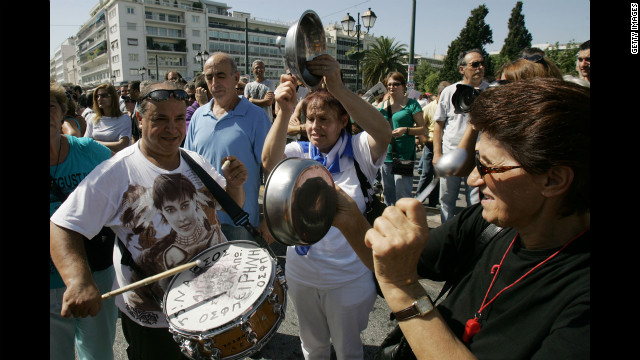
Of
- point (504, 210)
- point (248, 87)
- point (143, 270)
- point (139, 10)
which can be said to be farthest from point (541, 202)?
point (139, 10)

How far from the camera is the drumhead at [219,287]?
5.59 ft

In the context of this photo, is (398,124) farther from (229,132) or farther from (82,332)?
(82,332)

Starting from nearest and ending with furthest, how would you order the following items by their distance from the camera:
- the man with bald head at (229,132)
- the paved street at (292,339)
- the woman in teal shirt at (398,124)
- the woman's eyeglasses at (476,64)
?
the paved street at (292,339), the man with bald head at (229,132), the woman's eyeglasses at (476,64), the woman in teal shirt at (398,124)

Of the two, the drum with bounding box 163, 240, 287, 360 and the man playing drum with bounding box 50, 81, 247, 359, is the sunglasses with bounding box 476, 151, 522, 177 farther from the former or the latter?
the man playing drum with bounding box 50, 81, 247, 359

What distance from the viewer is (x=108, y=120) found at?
17.3 ft

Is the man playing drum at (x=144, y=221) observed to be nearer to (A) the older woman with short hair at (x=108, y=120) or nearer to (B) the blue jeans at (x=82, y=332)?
(B) the blue jeans at (x=82, y=332)

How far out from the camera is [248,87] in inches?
255

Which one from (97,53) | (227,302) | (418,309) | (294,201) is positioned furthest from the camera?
(97,53)

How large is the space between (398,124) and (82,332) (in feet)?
15.8

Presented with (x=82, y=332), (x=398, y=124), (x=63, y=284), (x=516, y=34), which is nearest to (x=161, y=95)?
(x=63, y=284)

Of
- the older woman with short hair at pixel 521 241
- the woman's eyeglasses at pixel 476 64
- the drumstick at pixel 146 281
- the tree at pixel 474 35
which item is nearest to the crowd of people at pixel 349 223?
the older woman with short hair at pixel 521 241

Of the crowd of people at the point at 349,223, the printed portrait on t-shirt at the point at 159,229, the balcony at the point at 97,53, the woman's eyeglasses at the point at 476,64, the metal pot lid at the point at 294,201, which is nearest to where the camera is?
the crowd of people at the point at 349,223

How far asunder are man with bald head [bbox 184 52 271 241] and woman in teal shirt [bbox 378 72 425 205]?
271 centimetres

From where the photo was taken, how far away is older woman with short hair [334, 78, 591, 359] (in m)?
1.04
